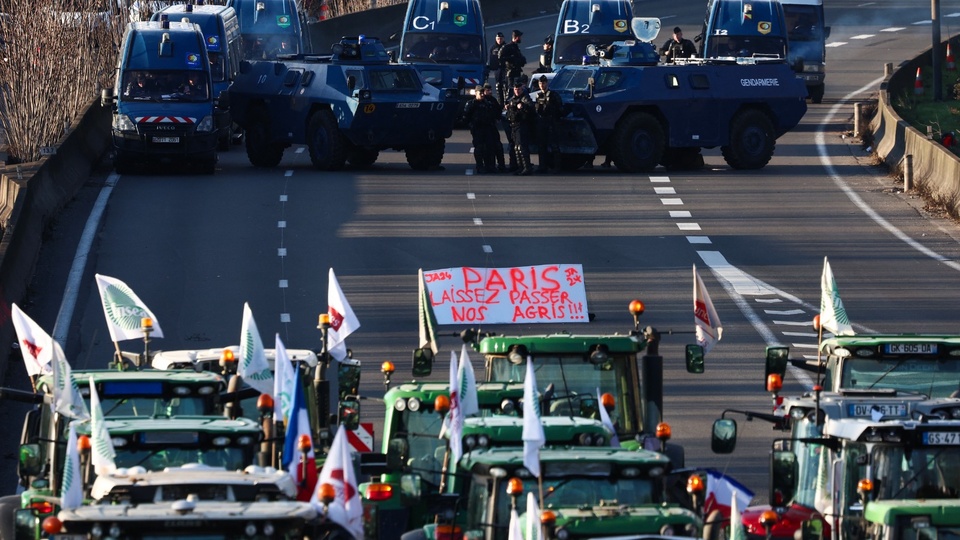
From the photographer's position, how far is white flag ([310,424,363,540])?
1014 centimetres

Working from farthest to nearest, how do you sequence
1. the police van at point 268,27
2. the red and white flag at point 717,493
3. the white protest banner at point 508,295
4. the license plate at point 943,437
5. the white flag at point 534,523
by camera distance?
the police van at point 268,27, the white protest banner at point 508,295, the red and white flag at point 717,493, the license plate at point 943,437, the white flag at point 534,523

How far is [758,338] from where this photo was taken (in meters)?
23.2

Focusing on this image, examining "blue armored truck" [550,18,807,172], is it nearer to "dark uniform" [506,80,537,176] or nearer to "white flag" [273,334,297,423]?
"dark uniform" [506,80,537,176]

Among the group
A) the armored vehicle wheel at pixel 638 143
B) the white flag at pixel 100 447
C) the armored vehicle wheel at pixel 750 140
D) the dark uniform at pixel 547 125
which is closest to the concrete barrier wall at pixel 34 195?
the dark uniform at pixel 547 125

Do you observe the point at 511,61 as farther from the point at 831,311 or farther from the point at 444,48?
the point at 831,311

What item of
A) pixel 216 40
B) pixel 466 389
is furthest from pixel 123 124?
pixel 466 389

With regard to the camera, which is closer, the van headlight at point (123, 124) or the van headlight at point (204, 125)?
the van headlight at point (123, 124)

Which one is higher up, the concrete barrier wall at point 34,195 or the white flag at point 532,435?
the white flag at point 532,435

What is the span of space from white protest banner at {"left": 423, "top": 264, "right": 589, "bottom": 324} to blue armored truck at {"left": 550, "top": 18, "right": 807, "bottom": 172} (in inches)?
642

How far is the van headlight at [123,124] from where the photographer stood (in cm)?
3341

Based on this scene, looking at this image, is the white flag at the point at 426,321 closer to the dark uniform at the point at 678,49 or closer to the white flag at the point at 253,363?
the white flag at the point at 253,363

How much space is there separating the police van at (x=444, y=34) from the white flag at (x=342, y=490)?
3066 centimetres

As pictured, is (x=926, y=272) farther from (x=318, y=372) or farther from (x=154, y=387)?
(x=154, y=387)

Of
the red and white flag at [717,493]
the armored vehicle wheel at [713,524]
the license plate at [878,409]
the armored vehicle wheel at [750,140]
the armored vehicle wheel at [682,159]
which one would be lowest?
the armored vehicle wheel at [682,159]
